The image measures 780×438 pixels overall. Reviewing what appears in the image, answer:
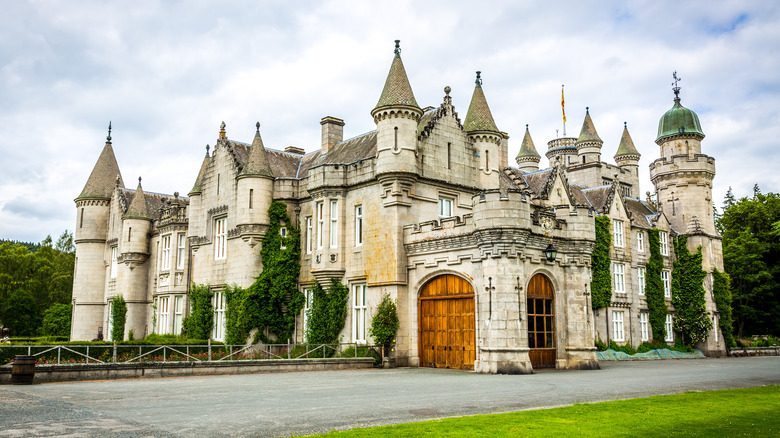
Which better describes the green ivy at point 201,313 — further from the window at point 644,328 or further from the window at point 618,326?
the window at point 644,328

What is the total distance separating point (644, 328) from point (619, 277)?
14.1ft

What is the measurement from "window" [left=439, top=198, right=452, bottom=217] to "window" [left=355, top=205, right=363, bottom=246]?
146 inches

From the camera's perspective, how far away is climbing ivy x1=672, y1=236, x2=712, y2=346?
147ft

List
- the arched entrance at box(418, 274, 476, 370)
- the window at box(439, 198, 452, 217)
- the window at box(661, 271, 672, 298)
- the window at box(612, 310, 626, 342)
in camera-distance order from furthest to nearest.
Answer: the window at box(661, 271, 672, 298)
the window at box(612, 310, 626, 342)
the window at box(439, 198, 452, 217)
the arched entrance at box(418, 274, 476, 370)

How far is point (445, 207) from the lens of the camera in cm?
2995

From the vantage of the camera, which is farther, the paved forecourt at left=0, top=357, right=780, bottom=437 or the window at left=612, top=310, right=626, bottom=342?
the window at left=612, top=310, right=626, bottom=342

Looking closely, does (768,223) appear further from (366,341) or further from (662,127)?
(366,341)

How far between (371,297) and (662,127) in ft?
108

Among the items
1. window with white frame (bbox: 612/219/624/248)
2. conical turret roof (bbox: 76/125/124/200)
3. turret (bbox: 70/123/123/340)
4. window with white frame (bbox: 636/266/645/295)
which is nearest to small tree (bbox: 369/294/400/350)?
window with white frame (bbox: 612/219/624/248)

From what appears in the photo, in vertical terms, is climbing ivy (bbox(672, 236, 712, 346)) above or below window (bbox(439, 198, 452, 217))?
below

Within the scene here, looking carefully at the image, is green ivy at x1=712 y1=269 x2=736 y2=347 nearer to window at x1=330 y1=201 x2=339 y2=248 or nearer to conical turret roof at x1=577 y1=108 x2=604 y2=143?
conical turret roof at x1=577 y1=108 x2=604 y2=143

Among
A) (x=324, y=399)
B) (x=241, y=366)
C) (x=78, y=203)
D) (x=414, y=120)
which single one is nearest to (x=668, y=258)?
(x=414, y=120)

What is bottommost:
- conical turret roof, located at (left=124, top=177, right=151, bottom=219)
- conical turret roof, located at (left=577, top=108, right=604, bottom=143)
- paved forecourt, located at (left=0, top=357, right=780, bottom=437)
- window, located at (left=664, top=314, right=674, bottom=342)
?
paved forecourt, located at (left=0, top=357, right=780, bottom=437)

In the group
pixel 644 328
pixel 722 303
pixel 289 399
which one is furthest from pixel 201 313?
pixel 722 303
